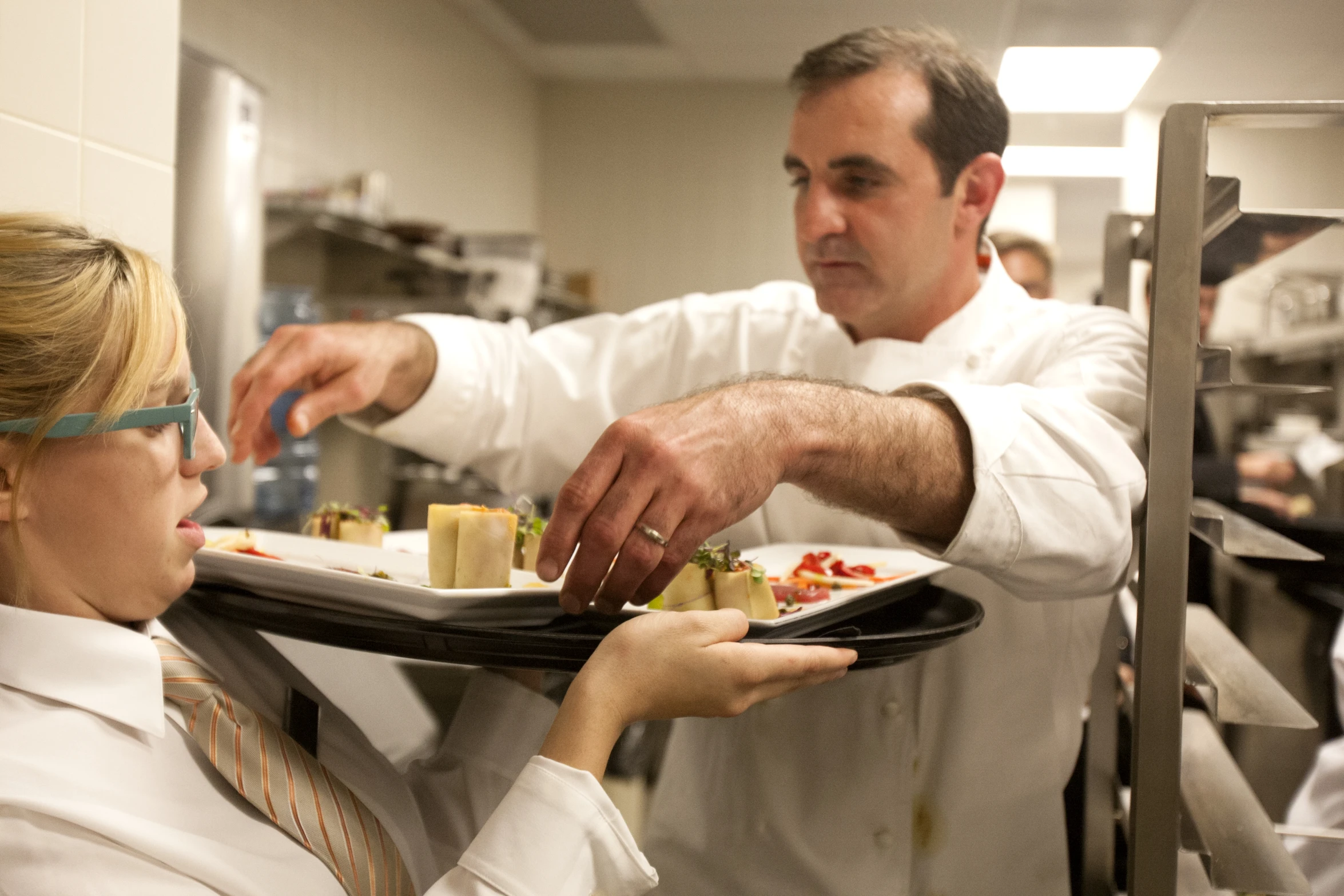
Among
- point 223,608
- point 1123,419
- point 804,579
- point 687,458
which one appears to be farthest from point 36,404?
point 1123,419

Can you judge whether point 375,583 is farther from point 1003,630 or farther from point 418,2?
Answer: point 418,2

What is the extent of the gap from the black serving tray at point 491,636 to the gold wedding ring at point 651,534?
85 millimetres

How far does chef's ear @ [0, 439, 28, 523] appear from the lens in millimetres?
661

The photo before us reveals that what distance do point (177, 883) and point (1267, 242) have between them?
0.93 meters

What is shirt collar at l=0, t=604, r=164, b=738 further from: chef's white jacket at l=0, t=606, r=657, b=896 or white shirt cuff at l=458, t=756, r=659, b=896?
white shirt cuff at l=458, t=756, r=659, b=896

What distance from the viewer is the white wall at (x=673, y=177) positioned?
106cm

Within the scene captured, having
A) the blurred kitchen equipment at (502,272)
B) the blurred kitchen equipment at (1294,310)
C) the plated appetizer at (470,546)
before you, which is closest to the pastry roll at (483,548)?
the plated appetizer at (470,546)

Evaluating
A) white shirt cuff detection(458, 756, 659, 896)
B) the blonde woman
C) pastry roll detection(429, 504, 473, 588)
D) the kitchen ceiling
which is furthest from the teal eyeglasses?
the kitchen ceiling

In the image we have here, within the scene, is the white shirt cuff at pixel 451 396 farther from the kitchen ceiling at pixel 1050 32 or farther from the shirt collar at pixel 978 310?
the shirt collar at pixel 978 310

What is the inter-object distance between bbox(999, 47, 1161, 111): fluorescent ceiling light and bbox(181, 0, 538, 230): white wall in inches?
43.5

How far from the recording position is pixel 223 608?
0.80m

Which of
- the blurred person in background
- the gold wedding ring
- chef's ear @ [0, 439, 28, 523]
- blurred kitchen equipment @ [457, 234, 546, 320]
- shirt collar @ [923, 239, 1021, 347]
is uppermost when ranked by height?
blurred kitchen equipment @ [457, 234, 546, 320]

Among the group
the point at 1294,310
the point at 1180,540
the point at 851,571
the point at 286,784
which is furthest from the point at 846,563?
the point at 1294,310

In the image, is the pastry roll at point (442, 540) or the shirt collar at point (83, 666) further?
the pastry roll at point (442, 540)
